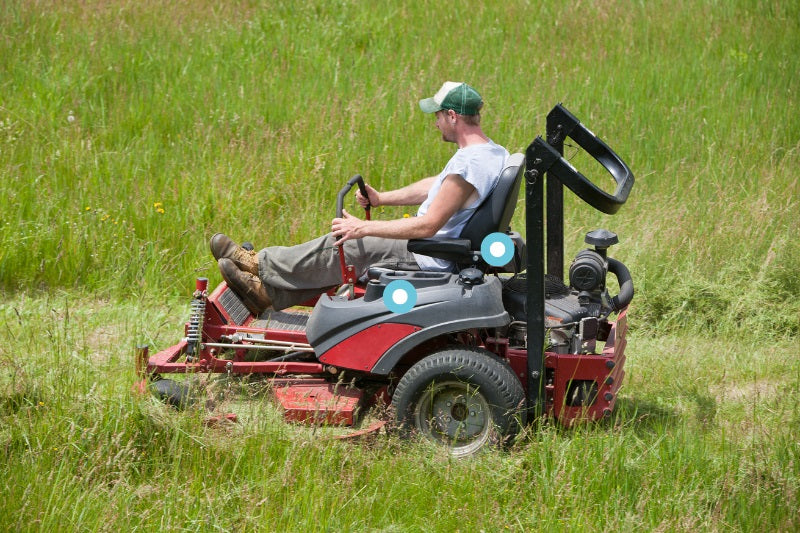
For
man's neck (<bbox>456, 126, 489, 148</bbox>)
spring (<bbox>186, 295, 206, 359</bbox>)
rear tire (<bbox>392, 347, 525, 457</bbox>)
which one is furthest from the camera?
spring (<bbox>186, 295, 206, 359</bbox>)

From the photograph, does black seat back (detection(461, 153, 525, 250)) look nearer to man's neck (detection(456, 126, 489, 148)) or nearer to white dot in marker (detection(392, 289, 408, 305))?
man's neck (detection(456, 126, 489, 148))

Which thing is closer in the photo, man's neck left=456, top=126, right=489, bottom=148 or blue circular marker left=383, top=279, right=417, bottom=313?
blue circular marker left=383, top=279, right=417, bottom=313

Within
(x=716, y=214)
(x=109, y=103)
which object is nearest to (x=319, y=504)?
(x=716, y=214)

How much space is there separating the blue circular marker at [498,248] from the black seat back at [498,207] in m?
0.23

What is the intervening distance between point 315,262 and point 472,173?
1017 millimetres

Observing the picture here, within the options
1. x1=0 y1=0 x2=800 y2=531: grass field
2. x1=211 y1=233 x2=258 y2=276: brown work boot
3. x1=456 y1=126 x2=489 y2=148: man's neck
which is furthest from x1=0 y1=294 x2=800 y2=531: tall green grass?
x1=456 y1=126 x2=489 y2=148: man's neck

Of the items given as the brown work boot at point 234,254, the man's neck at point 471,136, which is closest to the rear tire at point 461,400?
the man's neck at point 471,136

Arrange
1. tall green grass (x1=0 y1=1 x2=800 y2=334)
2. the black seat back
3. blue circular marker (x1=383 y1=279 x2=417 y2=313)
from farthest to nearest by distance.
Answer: tall green grass (x1=0 y1=1 x2=800 y2=334)
the black seat back
blue circular marker (x1=383 y1=279 x2=417 y2=313)

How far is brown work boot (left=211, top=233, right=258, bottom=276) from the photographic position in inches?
201

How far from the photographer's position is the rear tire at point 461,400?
4234 mm

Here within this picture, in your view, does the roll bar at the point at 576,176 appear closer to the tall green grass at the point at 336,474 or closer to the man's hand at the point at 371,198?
the tall green grass at the point at 336,474

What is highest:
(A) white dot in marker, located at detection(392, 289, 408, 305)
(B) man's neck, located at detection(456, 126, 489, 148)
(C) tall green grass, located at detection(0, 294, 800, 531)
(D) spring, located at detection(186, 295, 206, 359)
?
(B) man's neck, located at detection(456, 126, 489, 148)

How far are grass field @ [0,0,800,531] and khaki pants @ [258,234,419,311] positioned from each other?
69cm

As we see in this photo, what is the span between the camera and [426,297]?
4367mm
